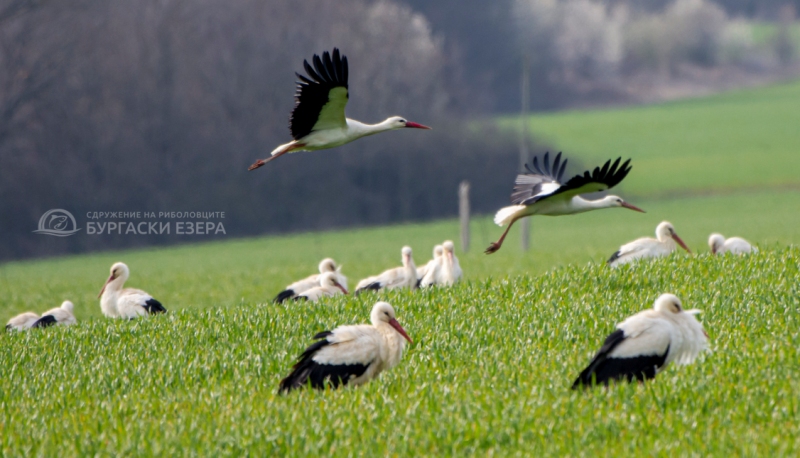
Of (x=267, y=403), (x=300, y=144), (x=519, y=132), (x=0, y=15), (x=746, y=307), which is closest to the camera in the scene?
(x=267, y=403)

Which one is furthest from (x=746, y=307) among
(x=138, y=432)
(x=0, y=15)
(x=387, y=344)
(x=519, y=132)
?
(x=519, y=132)

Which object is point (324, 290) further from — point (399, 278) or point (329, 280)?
point (399, 278)

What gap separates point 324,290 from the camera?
1062 centimetres

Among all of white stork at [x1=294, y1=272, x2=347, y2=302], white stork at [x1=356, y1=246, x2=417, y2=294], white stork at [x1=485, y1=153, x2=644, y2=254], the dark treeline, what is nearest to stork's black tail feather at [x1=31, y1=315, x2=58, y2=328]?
white stork at [x1=294, y1=272, x2=347, y2=302]

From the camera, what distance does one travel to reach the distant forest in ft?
136

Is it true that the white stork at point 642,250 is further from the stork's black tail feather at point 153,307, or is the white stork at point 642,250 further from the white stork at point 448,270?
the stork's black tail feather at point 153,307

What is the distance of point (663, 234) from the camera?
1198 cm

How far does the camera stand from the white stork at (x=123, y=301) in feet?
34.6

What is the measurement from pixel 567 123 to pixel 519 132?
14.7m

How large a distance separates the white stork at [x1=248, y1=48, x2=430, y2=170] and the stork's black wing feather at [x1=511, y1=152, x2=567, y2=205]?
1230 millimetres

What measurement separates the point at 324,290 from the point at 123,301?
2.29 meters

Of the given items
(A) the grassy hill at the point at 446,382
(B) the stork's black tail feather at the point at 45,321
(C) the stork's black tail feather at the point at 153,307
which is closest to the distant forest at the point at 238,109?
(B) the stork's black tail feather at the point at 45,321

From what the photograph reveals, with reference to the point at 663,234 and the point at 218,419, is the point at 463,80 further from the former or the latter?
the point at 218,419

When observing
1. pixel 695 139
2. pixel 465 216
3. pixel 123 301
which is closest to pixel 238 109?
pixel 465 216
